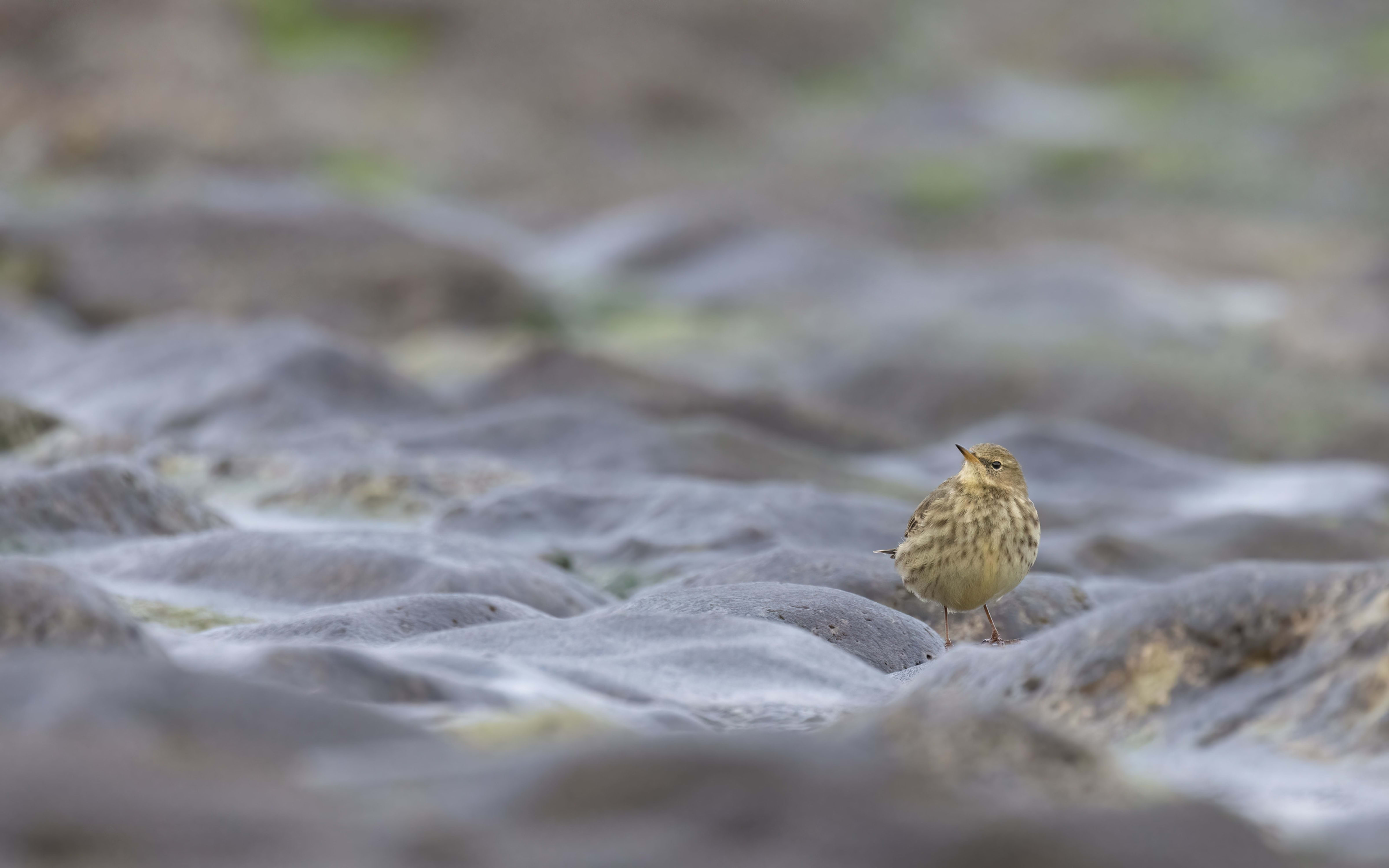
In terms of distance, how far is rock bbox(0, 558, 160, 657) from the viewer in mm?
3658

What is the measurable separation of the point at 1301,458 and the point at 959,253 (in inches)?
485

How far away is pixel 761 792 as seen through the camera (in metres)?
2.80

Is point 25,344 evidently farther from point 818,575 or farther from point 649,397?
point 818,575

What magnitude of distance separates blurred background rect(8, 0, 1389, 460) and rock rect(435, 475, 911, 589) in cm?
489

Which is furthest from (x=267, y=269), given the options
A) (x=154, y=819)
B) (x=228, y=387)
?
(x=154, y=819)

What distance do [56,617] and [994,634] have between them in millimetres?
3902

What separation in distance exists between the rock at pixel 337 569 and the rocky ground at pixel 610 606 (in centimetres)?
2

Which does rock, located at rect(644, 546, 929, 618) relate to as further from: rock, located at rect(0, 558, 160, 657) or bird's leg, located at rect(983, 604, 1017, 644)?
rock, located at rect(0, 558, 160, 657)

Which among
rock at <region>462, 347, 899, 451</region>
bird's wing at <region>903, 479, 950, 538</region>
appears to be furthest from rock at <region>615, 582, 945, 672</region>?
rock at <region>462, 347, 899, 451</region>

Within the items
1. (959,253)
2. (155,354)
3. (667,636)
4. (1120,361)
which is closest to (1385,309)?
(1120,361)

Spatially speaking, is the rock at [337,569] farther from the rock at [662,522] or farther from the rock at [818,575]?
the rock at [662,522]

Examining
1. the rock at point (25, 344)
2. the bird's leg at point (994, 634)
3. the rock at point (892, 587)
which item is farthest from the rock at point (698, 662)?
the rock at point (25, 344)

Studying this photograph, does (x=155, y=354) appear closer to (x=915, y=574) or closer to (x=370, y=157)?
(x=915, y=574)

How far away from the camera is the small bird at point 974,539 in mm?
6484
